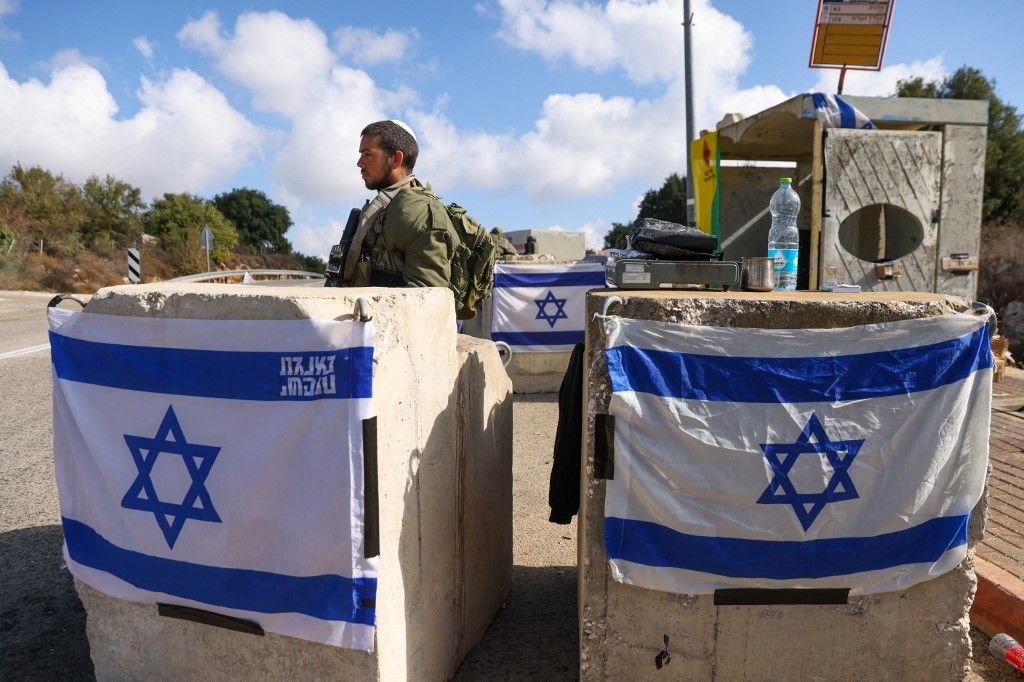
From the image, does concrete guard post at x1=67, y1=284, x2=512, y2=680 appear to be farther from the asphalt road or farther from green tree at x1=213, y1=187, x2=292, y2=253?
green tree at x1=213, y1=187, x2=292, y2=253

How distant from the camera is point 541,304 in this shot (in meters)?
7.88

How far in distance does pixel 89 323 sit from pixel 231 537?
2.70 ft

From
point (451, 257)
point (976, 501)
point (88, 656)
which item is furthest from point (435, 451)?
point (976, 501)

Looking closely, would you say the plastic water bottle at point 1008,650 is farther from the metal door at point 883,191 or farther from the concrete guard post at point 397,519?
the metal door at point 883,191

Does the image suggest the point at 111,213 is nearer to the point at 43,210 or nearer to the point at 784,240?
the point at 43,210

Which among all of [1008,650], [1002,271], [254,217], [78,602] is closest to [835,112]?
[1008,650]

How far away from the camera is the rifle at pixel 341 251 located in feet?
10.2

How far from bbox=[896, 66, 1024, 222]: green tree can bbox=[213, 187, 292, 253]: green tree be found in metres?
52.0

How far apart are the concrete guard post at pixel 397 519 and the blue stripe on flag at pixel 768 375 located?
2.07 ft

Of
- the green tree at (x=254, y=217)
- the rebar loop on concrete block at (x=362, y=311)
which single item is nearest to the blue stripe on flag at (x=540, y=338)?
the rebar loop on concrete block at (x=362, y=311)

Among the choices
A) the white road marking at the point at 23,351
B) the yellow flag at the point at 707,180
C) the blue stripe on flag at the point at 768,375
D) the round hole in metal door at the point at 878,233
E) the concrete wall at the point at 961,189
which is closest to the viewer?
the blue stripe on flag at the point at 768,375

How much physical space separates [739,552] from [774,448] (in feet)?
1.12

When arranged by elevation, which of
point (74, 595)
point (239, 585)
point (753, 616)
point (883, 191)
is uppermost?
point (883, 191)

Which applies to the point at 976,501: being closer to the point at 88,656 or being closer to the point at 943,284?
the point at 88,656
